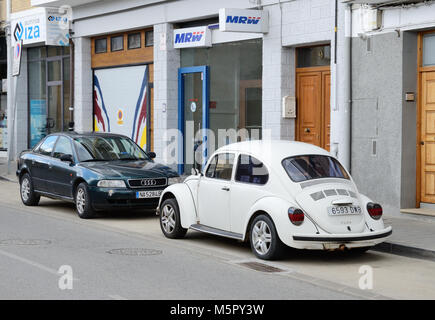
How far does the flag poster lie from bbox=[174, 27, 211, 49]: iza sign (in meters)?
1.90

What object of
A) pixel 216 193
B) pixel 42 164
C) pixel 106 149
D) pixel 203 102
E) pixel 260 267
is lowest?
pixel 260 267

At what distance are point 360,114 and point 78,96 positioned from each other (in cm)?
1216

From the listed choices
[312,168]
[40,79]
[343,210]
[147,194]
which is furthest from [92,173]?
[40,79]

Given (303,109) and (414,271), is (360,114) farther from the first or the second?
(414,271)

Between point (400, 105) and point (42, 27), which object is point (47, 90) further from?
point (400, 105)

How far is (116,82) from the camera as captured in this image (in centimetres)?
2316

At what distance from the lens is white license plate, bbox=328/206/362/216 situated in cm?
952

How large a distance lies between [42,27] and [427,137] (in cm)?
1514

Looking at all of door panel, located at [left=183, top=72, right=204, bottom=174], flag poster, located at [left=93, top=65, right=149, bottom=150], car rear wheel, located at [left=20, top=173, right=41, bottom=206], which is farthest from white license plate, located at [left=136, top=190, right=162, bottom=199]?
flag poster, located at [left=93, top=65, right=149, bottom=150]

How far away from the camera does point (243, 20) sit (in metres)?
16.6

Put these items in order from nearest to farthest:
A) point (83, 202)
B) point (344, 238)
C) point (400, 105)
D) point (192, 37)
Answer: point (344, 238)
point (83, 202)
point (400, 105)
point (192, 37)

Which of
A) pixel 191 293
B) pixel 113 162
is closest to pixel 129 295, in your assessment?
pixel 191 293

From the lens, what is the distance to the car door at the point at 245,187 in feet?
33.0

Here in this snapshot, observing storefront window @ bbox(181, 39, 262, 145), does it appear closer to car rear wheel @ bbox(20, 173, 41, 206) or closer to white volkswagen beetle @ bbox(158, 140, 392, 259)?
car rear wheel @ bbox(20, 173, 41, 206)
